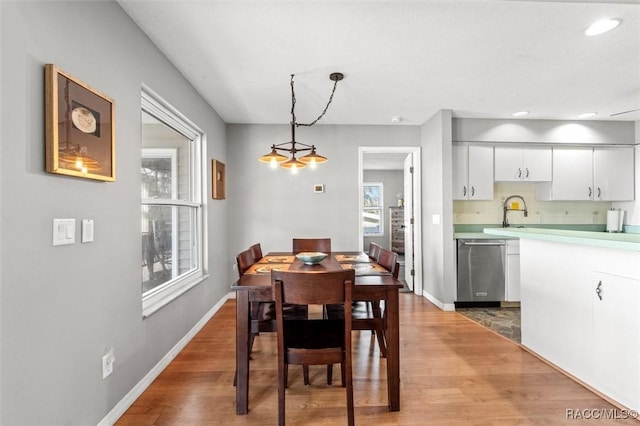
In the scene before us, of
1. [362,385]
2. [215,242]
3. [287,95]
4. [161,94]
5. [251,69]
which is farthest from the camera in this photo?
[215,242]


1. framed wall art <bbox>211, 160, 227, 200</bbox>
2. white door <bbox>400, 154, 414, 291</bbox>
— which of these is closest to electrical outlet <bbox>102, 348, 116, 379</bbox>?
framed wall art <bbox>211, 160, 227, 200</bbox>

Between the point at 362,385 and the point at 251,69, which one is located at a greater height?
the point at 251,69

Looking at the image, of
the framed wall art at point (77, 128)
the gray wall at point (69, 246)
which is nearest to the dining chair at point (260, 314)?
the gray wall at point (69, 246)

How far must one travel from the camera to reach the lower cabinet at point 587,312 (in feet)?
5.86

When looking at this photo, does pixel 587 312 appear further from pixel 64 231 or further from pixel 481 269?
pixel 64 231

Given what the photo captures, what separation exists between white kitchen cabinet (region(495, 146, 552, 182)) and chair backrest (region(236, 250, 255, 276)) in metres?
3.36

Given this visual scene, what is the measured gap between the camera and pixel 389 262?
2.31 metres

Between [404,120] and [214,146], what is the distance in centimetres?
248

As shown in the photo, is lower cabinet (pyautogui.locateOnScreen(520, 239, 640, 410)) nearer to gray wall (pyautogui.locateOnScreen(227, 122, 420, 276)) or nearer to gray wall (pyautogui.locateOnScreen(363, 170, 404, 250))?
gray wall (pyautogui.locateOnScreen(227, 122, 420, 276))

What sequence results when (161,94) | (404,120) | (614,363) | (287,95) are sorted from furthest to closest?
1. (404,120)
2. (287,95)
3. (161,94)
4. (614,363)

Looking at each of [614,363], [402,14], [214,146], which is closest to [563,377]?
[614,363]

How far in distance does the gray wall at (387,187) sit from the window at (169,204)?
5518 mm

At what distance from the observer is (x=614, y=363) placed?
6.15 ft

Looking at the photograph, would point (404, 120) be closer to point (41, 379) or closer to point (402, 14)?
point (402, 14)
